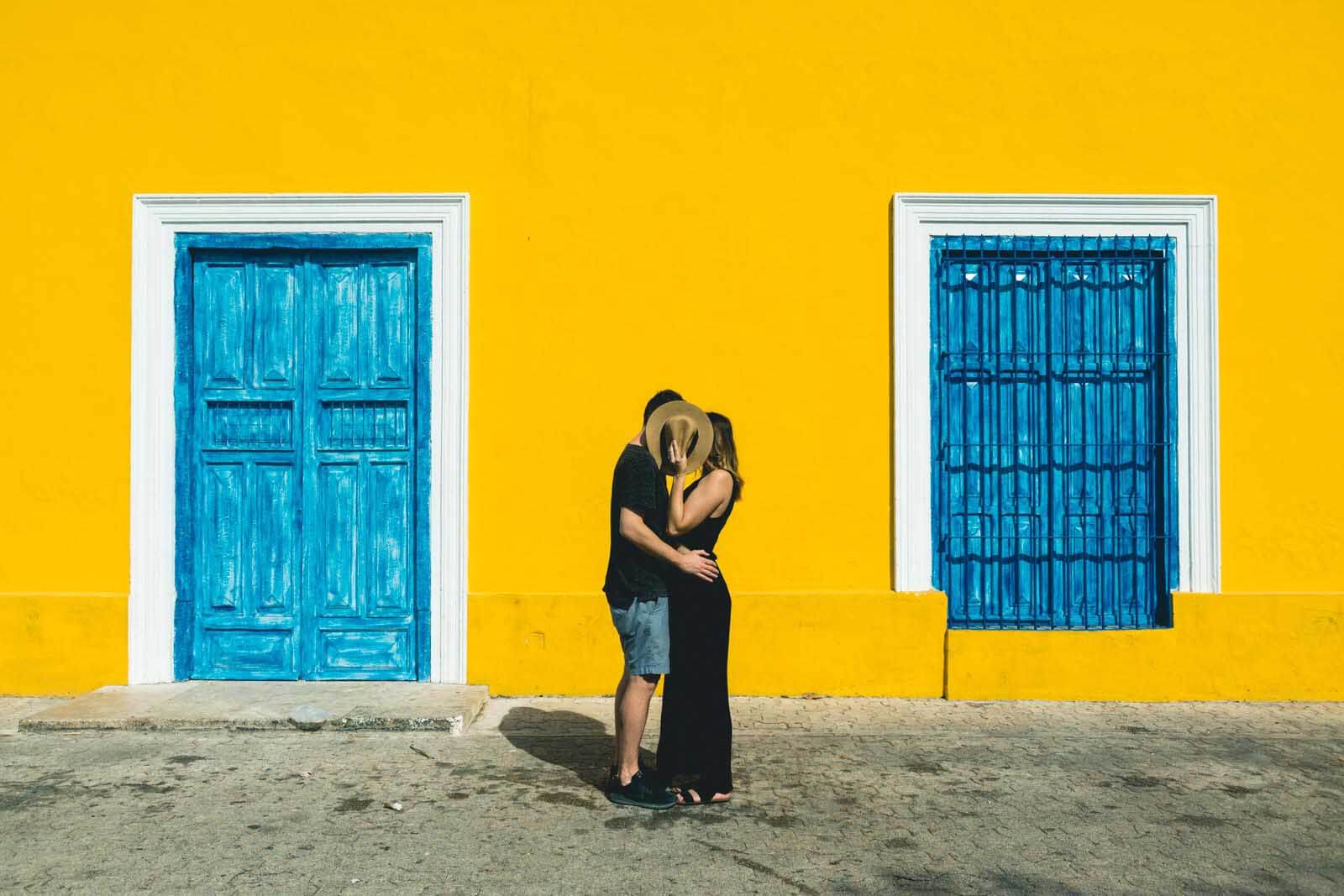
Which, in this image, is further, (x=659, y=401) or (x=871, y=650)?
(x=871, y=650)

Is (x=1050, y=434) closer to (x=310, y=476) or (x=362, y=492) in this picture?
(x=362, y=492)

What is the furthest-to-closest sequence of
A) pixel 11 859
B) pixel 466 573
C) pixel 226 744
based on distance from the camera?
pixel 466 573, pixel 226 744, pixel 11 859

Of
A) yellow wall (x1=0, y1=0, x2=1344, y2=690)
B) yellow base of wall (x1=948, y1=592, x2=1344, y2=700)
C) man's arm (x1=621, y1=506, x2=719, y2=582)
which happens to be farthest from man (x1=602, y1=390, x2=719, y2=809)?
yellow base of wall (x1=948, y1=592, x2=1344, y2=700)

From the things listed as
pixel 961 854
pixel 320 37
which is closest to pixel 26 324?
pixel 320 37

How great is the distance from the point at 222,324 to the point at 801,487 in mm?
3415

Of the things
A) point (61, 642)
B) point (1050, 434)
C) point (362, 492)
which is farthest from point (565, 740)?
point (1050, 434)

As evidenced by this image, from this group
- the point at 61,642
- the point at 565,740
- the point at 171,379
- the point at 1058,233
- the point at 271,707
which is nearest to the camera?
the point at 565,740

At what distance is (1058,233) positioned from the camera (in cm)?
679

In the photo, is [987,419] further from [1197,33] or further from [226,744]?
[226,744]

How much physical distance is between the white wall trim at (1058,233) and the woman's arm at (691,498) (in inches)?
87.7

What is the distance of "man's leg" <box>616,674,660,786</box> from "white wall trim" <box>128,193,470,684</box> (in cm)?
209

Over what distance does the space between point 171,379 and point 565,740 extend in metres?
3.08

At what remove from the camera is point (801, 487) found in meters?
6.66

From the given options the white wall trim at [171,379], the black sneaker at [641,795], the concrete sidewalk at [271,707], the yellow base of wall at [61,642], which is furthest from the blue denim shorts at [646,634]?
the yellow base of wall at [61,642]
